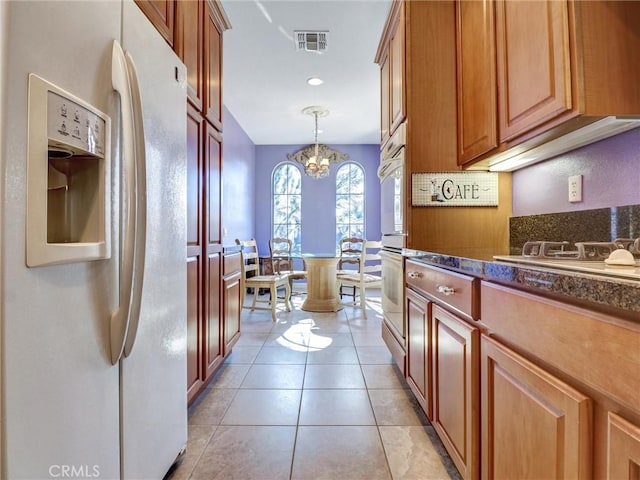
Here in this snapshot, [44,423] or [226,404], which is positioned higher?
[44,423]

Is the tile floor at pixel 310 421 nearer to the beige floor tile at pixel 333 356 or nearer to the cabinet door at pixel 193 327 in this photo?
the beige floor tile at pixel 333 356

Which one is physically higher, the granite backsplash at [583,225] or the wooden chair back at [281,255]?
the granite backsplash at [583,225]

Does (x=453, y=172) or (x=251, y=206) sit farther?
(x=251, y=206)

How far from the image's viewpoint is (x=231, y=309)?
231 cm

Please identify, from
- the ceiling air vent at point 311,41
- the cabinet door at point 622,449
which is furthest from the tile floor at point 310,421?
the ceiling air vent at point 311,41

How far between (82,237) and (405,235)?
1.54 m

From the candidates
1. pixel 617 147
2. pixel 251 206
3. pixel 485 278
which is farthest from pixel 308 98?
pixel 485 278

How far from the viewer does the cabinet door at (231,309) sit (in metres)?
2.16

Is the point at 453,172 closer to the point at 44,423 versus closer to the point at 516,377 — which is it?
the point at 516,377

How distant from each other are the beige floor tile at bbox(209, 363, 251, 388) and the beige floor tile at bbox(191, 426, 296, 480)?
48 centimetres

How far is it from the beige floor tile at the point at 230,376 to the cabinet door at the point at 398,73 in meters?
2.00

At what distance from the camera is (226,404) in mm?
1771

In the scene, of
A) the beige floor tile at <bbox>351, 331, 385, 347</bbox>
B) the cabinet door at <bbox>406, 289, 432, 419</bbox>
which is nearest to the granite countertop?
the cabinet door at <bbox>406, 289, 432, 419</bbox>

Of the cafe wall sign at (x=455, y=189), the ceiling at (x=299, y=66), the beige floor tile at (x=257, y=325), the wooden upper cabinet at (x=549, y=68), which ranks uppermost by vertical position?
the ceiling at (x=299, y=66)
